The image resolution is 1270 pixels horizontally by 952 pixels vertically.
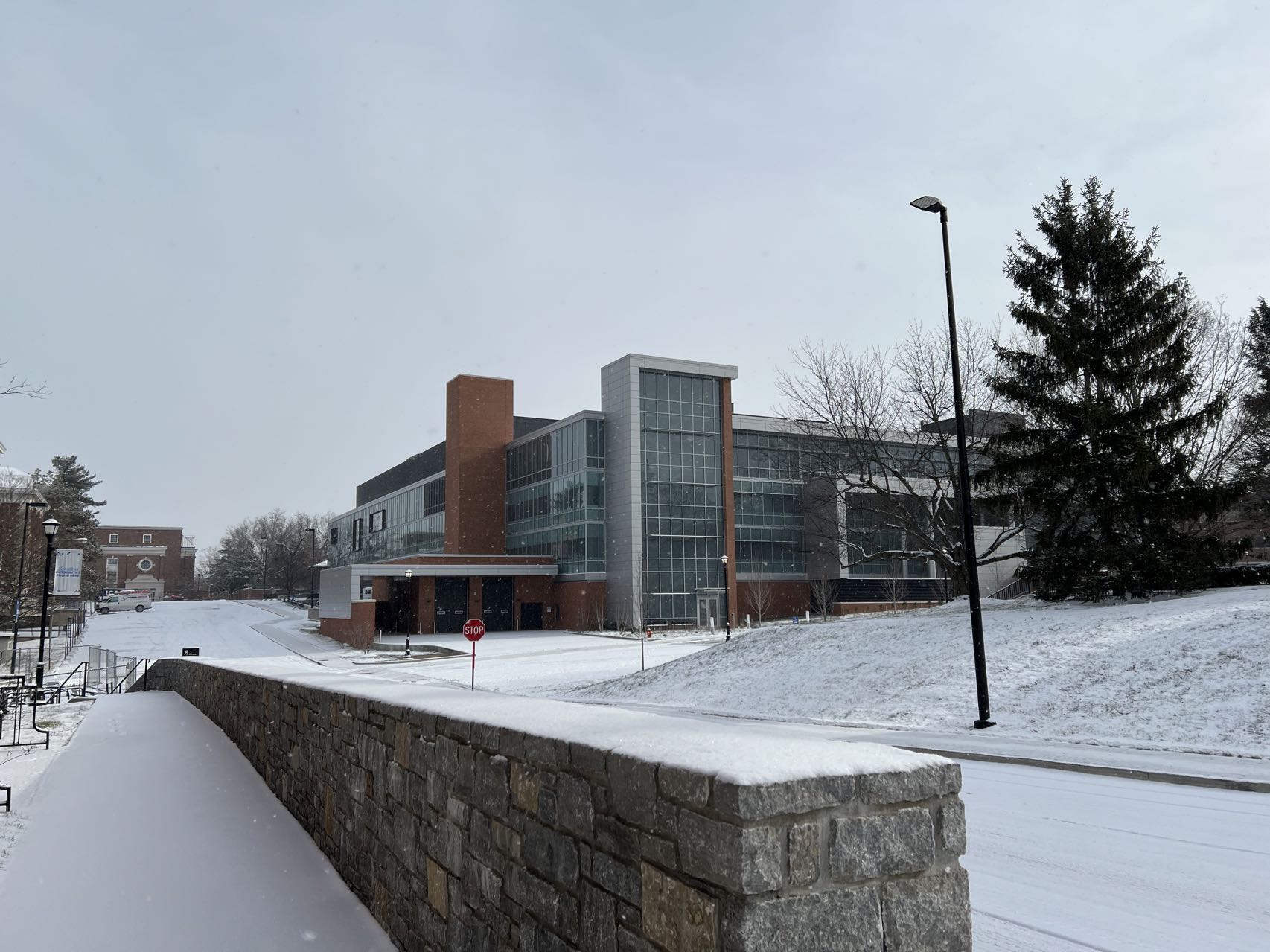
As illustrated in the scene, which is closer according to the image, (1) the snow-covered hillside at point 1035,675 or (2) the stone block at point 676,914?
(2) the stone block at point 676,914

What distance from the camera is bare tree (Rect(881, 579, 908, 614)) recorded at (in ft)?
191

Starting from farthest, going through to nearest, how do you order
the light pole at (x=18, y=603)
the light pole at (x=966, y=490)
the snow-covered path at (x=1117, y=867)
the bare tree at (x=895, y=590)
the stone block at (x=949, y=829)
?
the bare tree at (x=895, y=590) → the light pole at (x=18, y=603) → the light pole at (x=966, y=490) → the snow-covered path at (x=1117, y=867) → the stone block at (x=949, y=829)

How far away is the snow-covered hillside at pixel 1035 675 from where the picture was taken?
1339 cm

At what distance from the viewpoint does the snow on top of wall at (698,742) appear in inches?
106

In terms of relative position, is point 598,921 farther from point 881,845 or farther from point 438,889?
point 438,889

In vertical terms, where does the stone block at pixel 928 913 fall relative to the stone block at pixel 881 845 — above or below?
below

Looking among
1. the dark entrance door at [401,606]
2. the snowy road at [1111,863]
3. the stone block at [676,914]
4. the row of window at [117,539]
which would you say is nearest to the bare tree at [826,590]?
the dark entrance door at [401,606]

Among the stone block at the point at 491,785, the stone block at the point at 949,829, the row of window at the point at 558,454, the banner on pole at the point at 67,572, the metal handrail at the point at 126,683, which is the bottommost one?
the metal handrail at the point at 126,683

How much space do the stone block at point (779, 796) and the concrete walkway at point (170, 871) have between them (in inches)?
145

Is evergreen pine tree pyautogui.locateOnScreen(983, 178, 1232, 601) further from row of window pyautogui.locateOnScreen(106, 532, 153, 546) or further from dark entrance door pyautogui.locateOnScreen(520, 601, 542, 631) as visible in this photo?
row of window pyautogui.locateOnScreen(106, 532, 153, 546)

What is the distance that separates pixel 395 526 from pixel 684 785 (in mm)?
81472

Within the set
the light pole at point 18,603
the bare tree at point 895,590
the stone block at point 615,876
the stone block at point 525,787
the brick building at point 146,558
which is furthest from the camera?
the brick building at point 146,558

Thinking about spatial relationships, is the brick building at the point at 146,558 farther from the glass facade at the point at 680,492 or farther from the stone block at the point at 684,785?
the stone block at the point at 684,785

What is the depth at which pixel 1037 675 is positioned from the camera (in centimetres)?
1623
